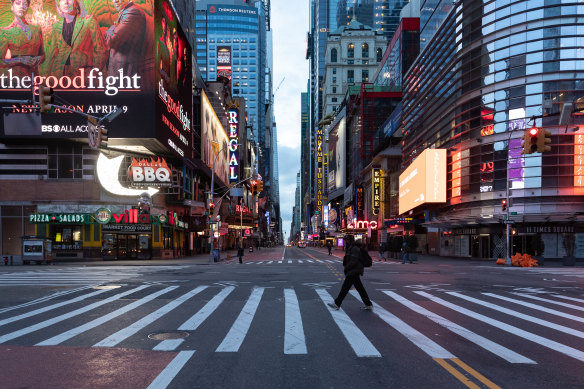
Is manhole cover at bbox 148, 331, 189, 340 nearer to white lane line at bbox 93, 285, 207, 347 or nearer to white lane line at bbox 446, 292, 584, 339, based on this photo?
white lane line at bbox 93, 285, 207, 347

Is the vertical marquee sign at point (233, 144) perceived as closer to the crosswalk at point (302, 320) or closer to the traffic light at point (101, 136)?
the traffic light at point (101, 136)

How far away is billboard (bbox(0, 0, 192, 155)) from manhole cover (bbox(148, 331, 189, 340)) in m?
31.8

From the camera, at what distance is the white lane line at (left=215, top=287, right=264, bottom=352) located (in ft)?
23.0

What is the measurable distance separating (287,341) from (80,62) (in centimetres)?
3912

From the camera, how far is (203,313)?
10.0 m

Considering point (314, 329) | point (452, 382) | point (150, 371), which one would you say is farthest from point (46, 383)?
point (452, 382)

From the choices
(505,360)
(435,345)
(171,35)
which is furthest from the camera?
(171,35)

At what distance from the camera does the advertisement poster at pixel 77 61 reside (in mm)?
36719

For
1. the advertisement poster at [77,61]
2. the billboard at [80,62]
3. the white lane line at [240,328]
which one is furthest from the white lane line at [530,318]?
the advertisement poster at [77,61]

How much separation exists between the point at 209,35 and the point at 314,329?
203 metres

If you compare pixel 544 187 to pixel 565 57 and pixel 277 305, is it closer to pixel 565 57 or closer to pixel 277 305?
pixel 565 57

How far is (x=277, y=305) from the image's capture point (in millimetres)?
11266

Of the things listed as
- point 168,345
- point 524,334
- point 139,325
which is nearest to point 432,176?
point 524,334

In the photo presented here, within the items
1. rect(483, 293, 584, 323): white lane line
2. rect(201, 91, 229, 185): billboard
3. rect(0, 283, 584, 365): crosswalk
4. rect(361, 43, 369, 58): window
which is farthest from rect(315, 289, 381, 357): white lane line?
rect(361, 43, 369, 58): window
